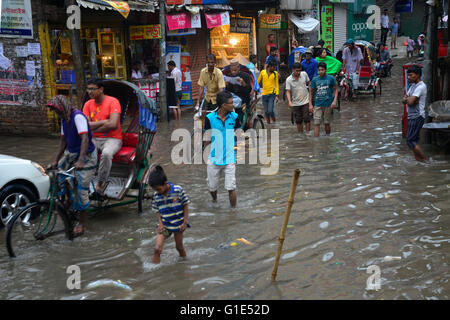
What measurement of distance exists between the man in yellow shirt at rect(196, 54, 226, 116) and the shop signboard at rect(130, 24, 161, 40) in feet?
15.8

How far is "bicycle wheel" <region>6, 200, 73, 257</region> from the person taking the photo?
5914 millimetres

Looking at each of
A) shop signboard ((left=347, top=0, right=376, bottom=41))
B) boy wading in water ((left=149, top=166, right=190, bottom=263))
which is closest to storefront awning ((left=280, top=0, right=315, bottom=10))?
shop signboard ((left=347, top=0, right=376, bottom=41))

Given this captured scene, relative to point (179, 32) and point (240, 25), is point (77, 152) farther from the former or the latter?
point (240, 25)

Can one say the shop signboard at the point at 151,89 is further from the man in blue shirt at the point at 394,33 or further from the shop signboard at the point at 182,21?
the man in blue shirt at the point at 394,33

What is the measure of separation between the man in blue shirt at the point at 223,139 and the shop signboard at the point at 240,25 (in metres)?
15.1

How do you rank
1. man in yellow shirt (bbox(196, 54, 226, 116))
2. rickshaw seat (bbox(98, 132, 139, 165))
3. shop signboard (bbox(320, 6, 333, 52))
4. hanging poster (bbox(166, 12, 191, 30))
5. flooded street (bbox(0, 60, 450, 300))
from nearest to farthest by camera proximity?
flooded street (bbox(0, 60, 450, 300)), rickshaw seat (bbox(98, 132, 139, 165)), man in yellow shirt (bbox(196, 54, 226, 116)), hanging poster (bbox(166, 12, 191, 30)), shop signboard (bbox(320, 6, 333, 52))

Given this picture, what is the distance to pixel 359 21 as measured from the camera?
33000mm

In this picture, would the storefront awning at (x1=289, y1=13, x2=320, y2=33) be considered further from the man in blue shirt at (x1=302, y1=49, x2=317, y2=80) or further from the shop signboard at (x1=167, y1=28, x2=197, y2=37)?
the man in blue shirt at (x1=302, y1=49, x2=317, y2=80)

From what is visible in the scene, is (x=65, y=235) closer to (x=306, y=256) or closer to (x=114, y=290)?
(x=114, y=290)

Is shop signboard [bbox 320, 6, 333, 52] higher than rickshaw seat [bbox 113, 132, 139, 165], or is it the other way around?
shop signboard [bbox 320, 6, 333, 52]

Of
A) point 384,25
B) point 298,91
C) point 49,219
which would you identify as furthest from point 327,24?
point 49,219
